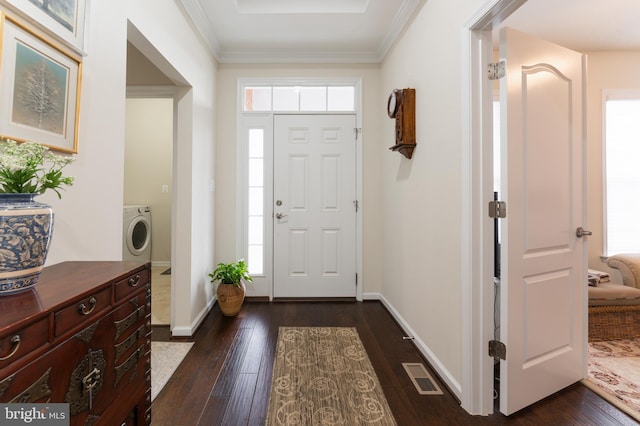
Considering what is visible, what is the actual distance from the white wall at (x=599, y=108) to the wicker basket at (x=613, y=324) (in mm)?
944

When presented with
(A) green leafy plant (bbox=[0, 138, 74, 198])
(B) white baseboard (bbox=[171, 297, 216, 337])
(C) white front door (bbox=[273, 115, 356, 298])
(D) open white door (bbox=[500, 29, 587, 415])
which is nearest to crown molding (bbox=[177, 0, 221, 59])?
(C) white front door (bbox=[273, 115, 356, 298])

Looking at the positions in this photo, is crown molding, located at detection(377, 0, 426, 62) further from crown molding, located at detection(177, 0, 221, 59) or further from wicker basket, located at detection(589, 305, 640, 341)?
wicker basket, located at detection(589, 305, 640, 341)

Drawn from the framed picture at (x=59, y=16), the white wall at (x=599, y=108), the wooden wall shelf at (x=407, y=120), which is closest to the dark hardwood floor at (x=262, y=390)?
Answer: the wooden wall shelf at (x=407, y=120)

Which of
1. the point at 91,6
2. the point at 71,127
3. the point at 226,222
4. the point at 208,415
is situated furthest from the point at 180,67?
the point at 208,415

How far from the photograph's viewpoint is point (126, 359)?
0.97 meters

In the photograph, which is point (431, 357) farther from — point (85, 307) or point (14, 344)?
point (14, 344)

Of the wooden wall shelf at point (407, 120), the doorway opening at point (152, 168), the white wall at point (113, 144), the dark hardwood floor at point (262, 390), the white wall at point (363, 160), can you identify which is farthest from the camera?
the doorway opening at point (152, 168)

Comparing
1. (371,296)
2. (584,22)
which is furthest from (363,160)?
(584,22)

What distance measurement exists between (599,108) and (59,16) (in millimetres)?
4579

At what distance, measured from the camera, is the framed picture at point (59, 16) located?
0.95m

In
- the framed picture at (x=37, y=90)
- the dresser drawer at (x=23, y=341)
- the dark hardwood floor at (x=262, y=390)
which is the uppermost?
the framed picture at (x=37, y=90)

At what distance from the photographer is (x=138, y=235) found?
443cm

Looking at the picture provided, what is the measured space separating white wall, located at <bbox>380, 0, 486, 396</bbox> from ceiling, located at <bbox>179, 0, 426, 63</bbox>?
29 cm

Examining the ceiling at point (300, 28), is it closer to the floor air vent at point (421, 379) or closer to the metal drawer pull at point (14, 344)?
the metal drawer pull at point (14, 344)
